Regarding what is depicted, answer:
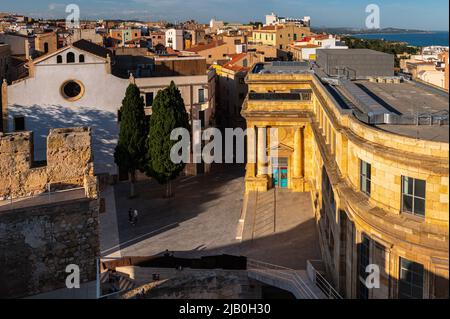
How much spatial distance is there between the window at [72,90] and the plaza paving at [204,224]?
7161 mm

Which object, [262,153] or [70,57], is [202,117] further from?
[70,57]

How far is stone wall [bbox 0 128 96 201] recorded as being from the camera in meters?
24.7

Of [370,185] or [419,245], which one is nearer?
[419,245]

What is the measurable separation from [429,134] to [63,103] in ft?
96.2

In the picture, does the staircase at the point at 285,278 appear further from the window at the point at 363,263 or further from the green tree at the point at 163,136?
the green tree at the point at 163,136

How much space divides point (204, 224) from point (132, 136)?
9.05m

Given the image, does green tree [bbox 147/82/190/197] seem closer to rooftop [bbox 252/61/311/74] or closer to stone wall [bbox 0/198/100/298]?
rooftop [bbox 252/61/311/74]

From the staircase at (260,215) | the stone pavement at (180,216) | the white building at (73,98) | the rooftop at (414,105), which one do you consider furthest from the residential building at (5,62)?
the rooftop at (414,105)

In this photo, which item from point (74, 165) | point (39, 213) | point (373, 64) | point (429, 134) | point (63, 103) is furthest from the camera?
point (63, 103)

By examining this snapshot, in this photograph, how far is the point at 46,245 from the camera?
76.3 ft
